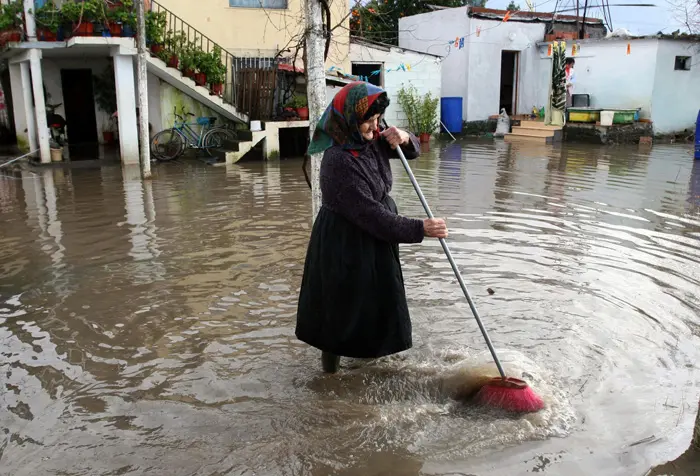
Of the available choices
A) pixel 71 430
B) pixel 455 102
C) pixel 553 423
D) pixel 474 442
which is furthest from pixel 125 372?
pixel 455 102

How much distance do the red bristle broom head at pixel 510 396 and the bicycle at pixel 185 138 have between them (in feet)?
43.7

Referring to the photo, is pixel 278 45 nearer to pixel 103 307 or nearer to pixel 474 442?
pixel 103 307

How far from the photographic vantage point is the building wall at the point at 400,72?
19094 mm

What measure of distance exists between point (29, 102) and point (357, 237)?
1480 centimetres

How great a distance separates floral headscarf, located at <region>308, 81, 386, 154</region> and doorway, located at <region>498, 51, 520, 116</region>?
20.0 metres

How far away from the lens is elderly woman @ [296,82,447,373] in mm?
3314

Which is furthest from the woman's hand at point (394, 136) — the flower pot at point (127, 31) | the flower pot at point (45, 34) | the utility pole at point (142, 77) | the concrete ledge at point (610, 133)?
the concrete ledge at point (610, 133)

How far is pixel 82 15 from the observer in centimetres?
1334

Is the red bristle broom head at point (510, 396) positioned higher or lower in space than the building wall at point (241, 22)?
lower

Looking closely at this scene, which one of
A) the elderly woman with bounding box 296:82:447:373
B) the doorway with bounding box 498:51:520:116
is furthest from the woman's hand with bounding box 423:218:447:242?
the doorway with bounding box 498:51:520:116

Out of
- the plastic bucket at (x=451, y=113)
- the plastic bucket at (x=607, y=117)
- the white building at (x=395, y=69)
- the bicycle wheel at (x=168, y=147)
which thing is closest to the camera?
the bicycle wheel at (x=168, y=147)

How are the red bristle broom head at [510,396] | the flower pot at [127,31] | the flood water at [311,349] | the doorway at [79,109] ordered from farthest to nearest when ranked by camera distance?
the doorway at [79,109]
the flower pot at [127,31]
the red bristle broom head at [510,396]
the flood water at [311,349]

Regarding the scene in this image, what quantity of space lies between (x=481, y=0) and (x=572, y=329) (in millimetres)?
29295

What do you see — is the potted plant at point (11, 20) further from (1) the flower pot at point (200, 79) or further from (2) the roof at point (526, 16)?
(2) the roof at point (526, 16)
